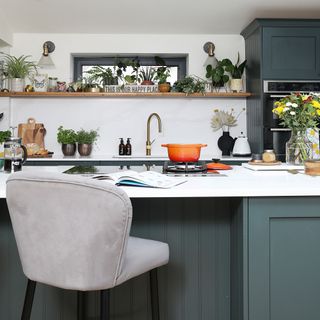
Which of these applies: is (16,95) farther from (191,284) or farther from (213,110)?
(191,284)

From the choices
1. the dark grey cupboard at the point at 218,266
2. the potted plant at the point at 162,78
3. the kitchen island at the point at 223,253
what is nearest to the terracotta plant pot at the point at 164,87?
the potted plant at the point at 162,78

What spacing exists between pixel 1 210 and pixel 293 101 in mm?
1591

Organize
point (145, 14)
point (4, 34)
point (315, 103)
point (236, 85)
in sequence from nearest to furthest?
point (315, 103) → point (145, 14) → point (4, 34) → point (236, 85)

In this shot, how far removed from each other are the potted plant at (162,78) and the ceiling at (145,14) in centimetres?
42

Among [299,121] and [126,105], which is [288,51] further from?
[299,121]

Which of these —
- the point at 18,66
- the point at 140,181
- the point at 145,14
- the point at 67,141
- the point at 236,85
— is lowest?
the point at 140,181

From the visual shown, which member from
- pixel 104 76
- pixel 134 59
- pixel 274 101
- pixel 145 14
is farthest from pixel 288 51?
pixel 104 76

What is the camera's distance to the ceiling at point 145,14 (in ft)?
11.7

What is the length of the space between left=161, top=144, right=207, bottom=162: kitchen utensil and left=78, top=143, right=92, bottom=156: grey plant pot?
7.76 ft

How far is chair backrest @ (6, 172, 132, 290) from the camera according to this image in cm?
114

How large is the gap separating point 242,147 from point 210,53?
1117 millimetres

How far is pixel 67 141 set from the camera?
4.19 meters

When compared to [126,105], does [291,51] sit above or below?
above

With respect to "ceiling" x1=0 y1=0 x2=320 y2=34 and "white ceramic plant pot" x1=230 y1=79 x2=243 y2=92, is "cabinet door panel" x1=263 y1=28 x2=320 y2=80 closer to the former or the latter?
"ceiling" x1=0 y1=0 x2=320 y2=34
